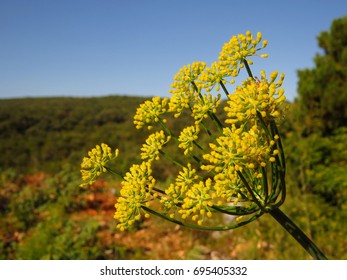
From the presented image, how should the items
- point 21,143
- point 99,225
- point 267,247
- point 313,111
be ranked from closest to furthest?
1. point 267,247
2. point 99,225
3. point 313,111
4. point 21,143

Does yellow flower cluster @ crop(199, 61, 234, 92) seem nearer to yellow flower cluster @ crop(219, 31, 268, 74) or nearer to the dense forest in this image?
yellow flower cluster @ crop(219, 31, 268, 74)

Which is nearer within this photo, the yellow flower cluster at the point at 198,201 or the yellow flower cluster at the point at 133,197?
the yellow flower cluster at the point at 198,201

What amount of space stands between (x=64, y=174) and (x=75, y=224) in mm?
3246

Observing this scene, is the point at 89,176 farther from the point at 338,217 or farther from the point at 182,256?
the point at 338,217

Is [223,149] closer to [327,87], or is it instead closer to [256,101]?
[256,101]

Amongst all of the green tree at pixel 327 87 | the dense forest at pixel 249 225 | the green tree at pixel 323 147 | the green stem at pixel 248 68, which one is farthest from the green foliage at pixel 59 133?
the green stem at pixel 248 68

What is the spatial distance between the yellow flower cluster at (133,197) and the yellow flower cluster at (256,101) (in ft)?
1.75

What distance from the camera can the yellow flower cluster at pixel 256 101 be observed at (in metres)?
1.51

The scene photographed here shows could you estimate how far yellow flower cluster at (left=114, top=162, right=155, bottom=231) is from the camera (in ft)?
5.49

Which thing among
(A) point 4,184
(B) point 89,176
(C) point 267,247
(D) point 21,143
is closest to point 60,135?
(D) point 21,143

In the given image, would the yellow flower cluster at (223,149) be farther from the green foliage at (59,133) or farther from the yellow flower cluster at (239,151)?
the green foliage at (59,133)

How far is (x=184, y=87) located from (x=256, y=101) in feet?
1.52

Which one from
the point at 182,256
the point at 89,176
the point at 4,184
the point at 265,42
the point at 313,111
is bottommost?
the point at 182,256

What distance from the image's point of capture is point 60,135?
1206 inches
